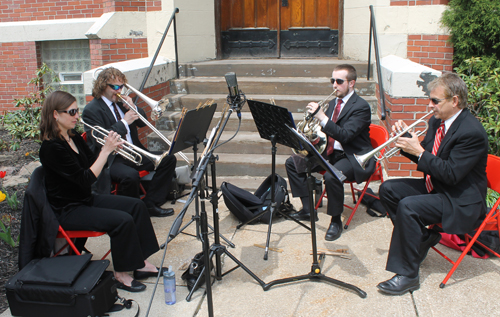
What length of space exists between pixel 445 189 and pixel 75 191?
2.94 metres

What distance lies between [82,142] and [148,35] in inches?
163

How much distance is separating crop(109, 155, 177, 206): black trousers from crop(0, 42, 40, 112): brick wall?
502cm

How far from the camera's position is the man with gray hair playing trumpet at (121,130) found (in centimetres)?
455

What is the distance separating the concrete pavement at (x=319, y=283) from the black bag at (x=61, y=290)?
24cm

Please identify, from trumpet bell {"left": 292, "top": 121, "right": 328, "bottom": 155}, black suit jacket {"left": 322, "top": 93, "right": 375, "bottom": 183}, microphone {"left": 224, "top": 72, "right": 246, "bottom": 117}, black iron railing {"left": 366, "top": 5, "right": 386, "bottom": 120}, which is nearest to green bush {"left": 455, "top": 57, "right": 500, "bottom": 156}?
black iron railing {"left": 366, "top": 5, "right": 386, "bottom": 120}

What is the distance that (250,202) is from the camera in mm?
4605

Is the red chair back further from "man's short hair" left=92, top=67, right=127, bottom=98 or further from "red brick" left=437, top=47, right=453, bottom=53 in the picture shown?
"man's short hair" left=92, top=67, right=127, bottom=98

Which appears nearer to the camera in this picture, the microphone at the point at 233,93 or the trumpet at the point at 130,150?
the microphone at the point at 233,93

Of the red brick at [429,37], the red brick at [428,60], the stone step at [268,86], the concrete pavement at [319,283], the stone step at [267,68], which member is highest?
the red brick at [429,37]

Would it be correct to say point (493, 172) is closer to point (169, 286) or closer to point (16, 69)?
point (169, 286)

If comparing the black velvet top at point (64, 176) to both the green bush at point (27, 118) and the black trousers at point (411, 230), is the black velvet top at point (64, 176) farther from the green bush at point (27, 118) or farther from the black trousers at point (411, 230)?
the green bush at point (27, 118)

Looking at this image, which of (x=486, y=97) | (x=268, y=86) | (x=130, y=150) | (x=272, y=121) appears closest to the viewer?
(x=272, y=121)

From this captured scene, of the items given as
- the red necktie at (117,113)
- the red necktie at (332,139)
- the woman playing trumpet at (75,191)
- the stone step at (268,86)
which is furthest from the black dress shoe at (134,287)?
the stone step at (268,86)

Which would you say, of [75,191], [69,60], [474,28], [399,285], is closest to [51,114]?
[75,191]
